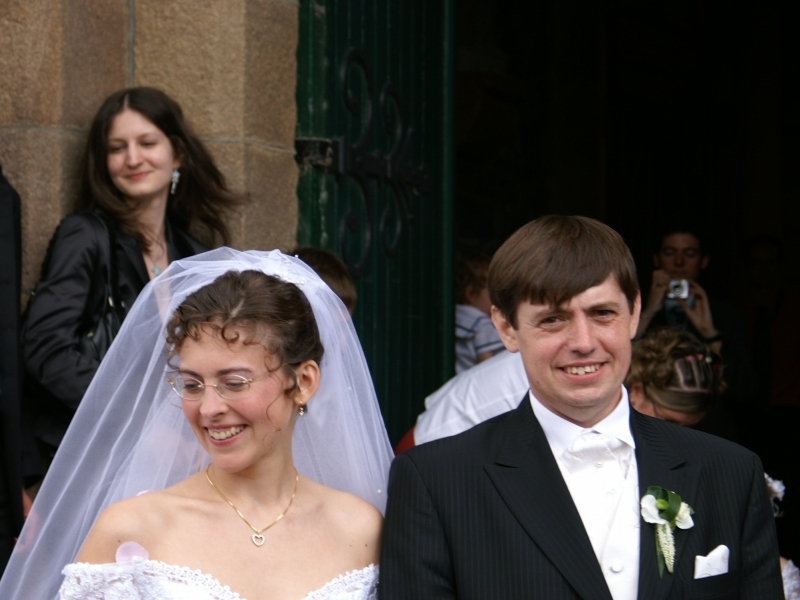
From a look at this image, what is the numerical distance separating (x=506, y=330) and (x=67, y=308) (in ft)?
4.02

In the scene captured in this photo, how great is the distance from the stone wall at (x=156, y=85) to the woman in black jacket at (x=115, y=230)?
0.13 m

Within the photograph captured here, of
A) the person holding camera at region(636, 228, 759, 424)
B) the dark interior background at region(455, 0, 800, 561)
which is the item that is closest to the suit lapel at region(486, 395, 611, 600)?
the person holding camera at region(636, 228, 759, 424)

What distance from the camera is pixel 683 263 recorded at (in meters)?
5.06

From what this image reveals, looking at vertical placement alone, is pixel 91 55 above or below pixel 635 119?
below

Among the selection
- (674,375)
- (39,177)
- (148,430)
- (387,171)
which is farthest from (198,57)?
(674,375)

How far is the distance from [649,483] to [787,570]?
122 cm

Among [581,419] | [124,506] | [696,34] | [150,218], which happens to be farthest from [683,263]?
[696,34]

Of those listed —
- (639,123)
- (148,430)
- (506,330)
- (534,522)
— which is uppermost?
(639,123)

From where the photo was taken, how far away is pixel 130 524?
216 centimetres

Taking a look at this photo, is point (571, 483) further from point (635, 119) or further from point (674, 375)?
point (635, 119)

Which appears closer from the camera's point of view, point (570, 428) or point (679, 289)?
point (570, 428)

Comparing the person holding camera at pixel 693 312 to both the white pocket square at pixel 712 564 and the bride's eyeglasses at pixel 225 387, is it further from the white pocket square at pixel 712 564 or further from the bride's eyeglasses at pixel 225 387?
the bride's eyeglasses at pixel 225 387

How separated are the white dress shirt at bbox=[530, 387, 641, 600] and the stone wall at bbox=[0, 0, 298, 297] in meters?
1.65

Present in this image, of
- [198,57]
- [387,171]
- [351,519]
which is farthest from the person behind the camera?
[387,171]
